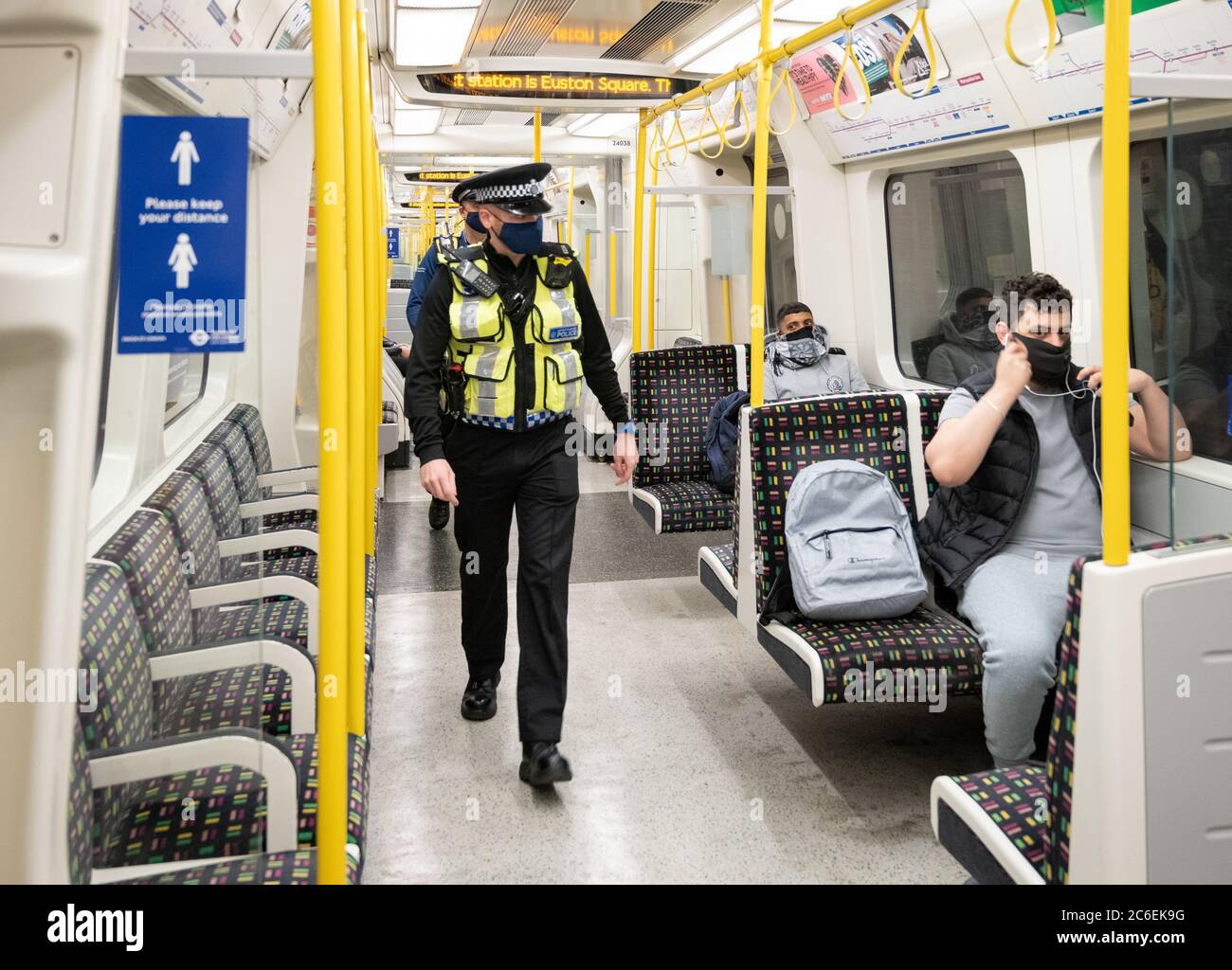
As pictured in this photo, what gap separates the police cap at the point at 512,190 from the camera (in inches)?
131

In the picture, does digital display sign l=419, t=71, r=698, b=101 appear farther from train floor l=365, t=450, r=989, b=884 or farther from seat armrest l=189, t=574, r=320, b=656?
seat armrest l=189, t=574, r=320, b=656

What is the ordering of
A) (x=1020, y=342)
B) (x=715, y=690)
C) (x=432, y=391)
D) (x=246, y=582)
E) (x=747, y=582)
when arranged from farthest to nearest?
(x=715, y=690)
(x=747, y=582)
(x=432, y=391)
(x=1020, y=342)
(x=246, y=582)

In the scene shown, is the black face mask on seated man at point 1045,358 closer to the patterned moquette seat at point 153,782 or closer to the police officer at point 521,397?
the police officer at point 521,397

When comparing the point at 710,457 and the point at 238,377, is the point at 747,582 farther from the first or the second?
the point at 238,377

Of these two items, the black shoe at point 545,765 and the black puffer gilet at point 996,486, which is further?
the black shoe at point 545,765

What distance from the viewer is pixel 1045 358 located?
3176 mm

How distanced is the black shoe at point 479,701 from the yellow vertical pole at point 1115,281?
Result: 2508 millimetres

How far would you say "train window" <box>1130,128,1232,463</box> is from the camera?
2.16 m

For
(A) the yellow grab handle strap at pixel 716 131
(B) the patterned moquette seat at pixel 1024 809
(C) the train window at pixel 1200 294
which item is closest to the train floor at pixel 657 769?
(B) the patterned moquette seat at pixel 1024 809

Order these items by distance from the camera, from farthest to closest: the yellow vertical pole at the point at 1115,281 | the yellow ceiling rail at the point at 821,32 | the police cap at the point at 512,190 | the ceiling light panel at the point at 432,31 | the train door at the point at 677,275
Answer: the train door at the point at 677,275 < the ceiling light panel at the point at 432,31 < the yellow ceiling rail at the point at 821,32 < the police cap at the point at 512,190 < the yellow vertical pole at the point at 1115,281

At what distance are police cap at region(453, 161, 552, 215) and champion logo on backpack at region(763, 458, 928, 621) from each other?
1.18 meters
